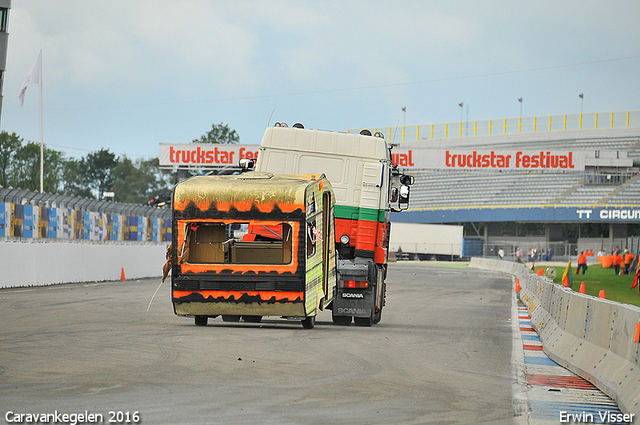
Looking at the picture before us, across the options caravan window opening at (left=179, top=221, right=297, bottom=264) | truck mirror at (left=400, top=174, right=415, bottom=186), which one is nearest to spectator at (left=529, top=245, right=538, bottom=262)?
truck mirror at (left=400, top=174, right=415, bottom=186)

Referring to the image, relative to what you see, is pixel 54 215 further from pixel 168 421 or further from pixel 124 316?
pixel 168 421

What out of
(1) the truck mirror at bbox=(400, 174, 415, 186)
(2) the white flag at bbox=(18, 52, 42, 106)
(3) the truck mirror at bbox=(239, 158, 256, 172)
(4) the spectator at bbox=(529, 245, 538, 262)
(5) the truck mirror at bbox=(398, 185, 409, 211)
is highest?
(2) the white flag at bbox=(18, 52, 42, 106)

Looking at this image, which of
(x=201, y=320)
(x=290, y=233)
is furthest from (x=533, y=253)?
(x=290, y=233)

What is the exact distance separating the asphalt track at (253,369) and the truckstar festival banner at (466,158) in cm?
3368

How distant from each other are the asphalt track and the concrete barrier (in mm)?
831

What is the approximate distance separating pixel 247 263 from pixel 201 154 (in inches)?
1494

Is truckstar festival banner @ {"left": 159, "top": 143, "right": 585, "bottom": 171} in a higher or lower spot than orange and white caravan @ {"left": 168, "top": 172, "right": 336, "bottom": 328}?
higher

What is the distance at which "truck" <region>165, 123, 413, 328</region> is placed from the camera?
13.4 meters

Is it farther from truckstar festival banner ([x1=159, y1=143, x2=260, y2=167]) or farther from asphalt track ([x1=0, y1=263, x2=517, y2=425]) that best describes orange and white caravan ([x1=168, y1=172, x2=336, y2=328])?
truckstar festival banner ([x1=159, y1=143, x2=260, y2=167])

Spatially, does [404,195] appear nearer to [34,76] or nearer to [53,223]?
[53,223]

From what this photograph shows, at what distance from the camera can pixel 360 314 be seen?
15398mm

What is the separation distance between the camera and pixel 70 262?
98.8ft

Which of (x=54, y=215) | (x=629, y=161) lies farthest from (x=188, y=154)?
(x=629, y=161)

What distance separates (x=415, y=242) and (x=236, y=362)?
67333 mm
